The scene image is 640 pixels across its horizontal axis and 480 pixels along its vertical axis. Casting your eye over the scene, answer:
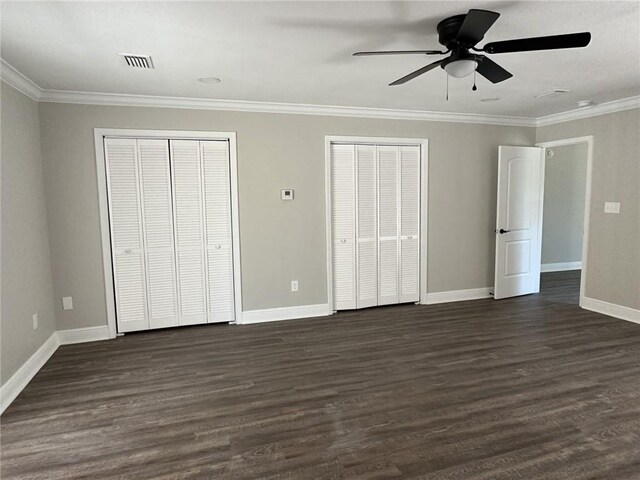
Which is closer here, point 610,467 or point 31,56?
point 610,467

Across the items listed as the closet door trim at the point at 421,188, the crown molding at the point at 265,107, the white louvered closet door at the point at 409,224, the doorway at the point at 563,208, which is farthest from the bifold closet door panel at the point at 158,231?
the doorway at the point at 563,208

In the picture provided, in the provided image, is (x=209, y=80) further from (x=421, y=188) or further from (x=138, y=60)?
(x=421, y=188)

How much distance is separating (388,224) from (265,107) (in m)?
2.08

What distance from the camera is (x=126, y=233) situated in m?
4.09

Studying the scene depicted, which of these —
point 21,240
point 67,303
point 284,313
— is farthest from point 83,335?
point 284,313

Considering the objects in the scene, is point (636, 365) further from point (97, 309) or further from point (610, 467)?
point (97, 309)

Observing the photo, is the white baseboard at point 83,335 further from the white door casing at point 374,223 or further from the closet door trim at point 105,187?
the white door casing at point 374,223

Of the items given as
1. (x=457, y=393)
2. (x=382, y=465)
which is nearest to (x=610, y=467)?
(x=457, y=393)

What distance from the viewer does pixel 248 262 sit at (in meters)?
4.48

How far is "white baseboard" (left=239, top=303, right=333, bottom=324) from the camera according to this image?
454cm

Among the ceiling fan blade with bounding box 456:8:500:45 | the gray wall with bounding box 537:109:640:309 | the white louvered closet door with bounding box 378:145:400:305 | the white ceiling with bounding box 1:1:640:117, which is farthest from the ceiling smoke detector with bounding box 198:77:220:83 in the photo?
the gray wall with bounding box 537:109:640:309

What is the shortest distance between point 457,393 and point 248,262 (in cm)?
259

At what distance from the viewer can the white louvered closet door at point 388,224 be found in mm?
4902

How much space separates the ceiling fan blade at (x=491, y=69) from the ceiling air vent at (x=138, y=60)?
230cm
